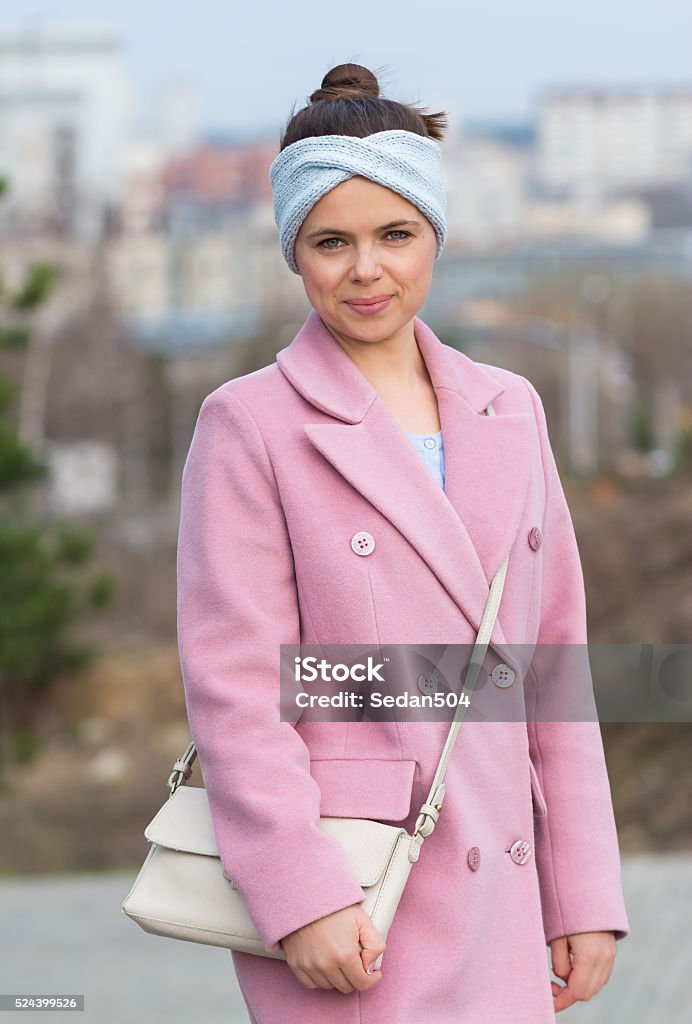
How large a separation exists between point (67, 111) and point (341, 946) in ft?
317

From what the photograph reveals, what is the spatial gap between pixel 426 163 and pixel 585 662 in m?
0.57

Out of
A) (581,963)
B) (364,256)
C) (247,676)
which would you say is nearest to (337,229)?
(364,256)

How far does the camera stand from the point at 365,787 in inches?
62.5

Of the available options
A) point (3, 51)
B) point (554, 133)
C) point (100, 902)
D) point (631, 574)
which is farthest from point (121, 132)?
point (100, 902)

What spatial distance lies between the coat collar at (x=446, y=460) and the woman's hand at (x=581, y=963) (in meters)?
0.35

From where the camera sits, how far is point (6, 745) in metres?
14.7

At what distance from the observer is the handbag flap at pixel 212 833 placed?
1529 mm

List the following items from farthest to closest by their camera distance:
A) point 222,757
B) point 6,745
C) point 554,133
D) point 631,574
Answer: point 554,133 → point 631,574 → point 6,745 → point 222,757

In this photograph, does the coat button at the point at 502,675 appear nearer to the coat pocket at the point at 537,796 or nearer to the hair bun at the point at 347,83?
the coat pocket at the point at 537,796

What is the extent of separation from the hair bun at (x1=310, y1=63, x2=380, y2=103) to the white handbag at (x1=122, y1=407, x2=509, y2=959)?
21.1 inches

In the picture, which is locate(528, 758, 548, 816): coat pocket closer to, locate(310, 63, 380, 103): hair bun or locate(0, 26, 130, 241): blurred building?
locate(310, 63, 380, 103): hair bun

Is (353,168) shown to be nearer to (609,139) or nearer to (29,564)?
(29,564)

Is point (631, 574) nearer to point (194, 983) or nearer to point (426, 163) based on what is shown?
point (194, 983)

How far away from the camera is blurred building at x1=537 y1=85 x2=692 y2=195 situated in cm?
8731
